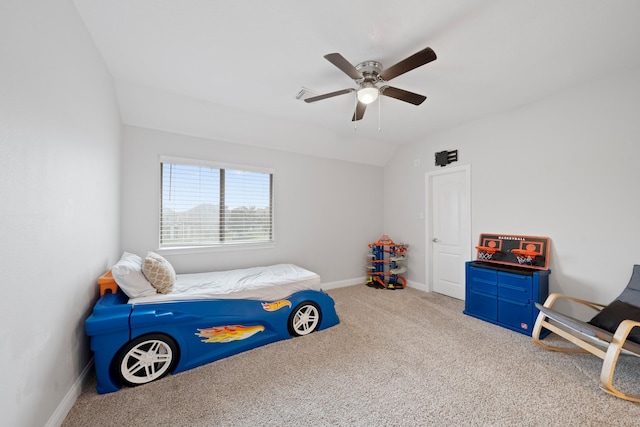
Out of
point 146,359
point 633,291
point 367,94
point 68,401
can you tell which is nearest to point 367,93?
point 367,94

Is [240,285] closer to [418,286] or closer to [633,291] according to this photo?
[418,286]

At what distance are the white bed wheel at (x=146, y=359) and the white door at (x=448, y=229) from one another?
378 centimetres

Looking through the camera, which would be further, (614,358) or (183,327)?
(183,327)

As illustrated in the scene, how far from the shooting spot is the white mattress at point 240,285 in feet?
7.32

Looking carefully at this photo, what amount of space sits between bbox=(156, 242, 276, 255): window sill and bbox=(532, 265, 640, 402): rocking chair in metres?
3.34

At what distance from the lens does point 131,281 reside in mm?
2092

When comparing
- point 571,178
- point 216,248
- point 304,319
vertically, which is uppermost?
point 571,178

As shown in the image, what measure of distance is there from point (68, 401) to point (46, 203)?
133 cm

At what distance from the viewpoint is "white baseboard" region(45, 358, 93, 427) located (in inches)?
57.0

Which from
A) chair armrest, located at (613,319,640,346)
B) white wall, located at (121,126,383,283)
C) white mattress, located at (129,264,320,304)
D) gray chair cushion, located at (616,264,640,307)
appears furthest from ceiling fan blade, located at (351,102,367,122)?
gray chair cushion, located at (616,264,640,307)

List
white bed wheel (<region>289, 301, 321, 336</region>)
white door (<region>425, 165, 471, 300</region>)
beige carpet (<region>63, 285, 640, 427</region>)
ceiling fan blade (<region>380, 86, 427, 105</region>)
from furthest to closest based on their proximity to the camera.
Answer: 1. white door (<region>425, 165, 471, 300</region>)
2. white bed wheel (<region>289, 301, 321, 336</region>)
3. ceiling fan blade (<region>380, 86, 427, 105</region>)
4. beige carpet (<region>63, 285, 640, 427</region>)

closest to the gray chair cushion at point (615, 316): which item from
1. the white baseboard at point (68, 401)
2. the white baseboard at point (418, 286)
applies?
the white baseboard at point (418, 286)

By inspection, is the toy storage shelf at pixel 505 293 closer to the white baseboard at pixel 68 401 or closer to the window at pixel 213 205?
the window at pixel 213 205

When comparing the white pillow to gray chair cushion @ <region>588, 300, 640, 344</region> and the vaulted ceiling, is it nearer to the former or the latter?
the vaulted ceiling
